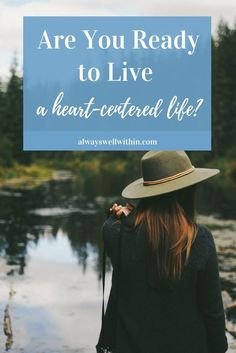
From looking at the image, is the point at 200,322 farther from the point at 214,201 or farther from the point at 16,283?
the point at 214,201

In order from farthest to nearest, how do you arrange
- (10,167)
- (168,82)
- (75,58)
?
(10,167) < (168,82) < (75,58)

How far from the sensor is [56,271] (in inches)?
502

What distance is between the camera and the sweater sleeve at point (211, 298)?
2.12 metres

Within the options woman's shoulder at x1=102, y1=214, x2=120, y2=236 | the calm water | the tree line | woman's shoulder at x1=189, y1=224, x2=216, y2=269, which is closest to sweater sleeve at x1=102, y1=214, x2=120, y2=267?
woman's shoulder at x1=102, y1=214, x2=120, y2=236

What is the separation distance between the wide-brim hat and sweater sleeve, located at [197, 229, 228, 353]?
0.18 m

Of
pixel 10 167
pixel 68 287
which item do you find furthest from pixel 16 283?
pixel 10 167

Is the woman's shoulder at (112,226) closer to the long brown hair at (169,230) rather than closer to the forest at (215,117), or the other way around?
the long brown hair at (169,230)

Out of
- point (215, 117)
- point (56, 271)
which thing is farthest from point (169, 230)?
point (215, 117)

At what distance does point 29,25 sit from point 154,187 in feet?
14.9

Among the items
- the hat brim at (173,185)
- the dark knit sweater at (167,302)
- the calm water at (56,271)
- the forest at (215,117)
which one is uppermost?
the forest at (215,117)

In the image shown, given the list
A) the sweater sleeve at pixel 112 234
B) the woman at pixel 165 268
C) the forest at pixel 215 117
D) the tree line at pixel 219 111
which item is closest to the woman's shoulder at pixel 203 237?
the woman at pixel 165 268

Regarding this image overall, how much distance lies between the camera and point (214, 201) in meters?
23.9

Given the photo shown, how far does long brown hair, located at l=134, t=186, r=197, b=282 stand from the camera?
2.09 meters

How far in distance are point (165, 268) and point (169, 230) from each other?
4.7 inches
